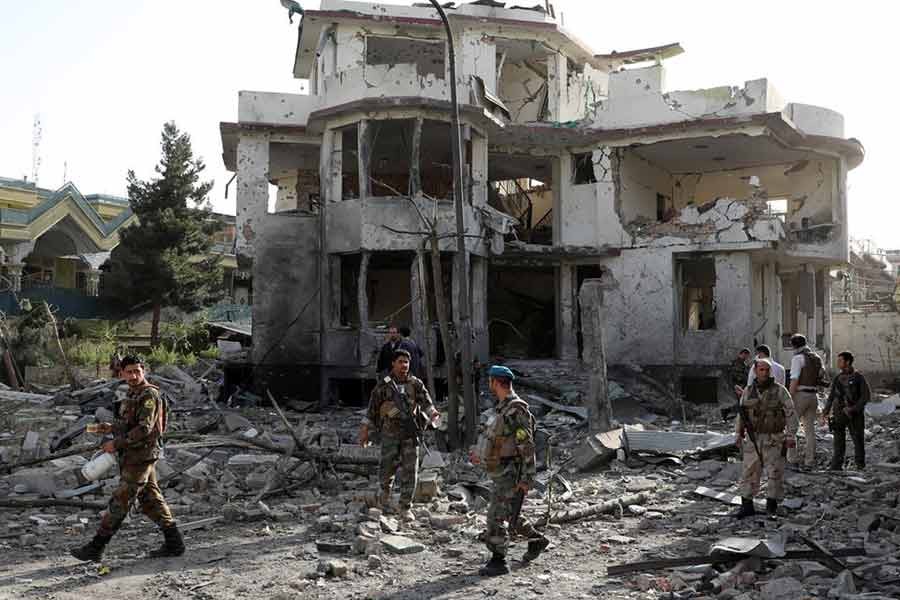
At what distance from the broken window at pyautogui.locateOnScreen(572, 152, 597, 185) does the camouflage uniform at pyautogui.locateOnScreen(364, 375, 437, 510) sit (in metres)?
14.7

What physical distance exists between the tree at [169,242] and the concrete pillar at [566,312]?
15.1m

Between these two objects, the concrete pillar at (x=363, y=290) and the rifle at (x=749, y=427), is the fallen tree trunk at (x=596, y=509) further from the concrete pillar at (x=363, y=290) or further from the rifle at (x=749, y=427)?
the concrete pillar at (x=363, y=290)

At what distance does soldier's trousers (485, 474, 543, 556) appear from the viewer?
6.20 m

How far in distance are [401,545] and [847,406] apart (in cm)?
651

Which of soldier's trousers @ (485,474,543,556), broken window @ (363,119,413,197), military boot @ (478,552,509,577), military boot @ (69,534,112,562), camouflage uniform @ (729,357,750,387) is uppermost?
broken window @ (363,119,413,197)

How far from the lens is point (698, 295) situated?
87.0 ft

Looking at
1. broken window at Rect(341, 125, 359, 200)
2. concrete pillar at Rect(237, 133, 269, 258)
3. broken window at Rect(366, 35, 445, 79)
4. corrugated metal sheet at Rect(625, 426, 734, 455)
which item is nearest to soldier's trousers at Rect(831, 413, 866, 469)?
corrugated metal sheet at Rect(625, 426, 734, 455)

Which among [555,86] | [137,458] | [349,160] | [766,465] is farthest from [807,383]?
[349,160]

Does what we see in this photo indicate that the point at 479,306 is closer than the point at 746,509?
No

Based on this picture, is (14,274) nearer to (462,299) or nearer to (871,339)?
(462,299)

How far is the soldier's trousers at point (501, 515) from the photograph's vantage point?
6200 millimetres

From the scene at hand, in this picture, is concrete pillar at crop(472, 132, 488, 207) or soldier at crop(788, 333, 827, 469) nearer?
soldier at crop(788, 333, 827, 469)

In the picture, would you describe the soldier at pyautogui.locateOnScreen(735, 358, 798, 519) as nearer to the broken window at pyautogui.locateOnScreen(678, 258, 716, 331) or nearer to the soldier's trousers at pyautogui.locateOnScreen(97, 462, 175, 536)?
the soldier's trousers at pyautogui.locateOnScreen(97, 462, 175, 536)

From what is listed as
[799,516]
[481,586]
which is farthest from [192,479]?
[799,516]
